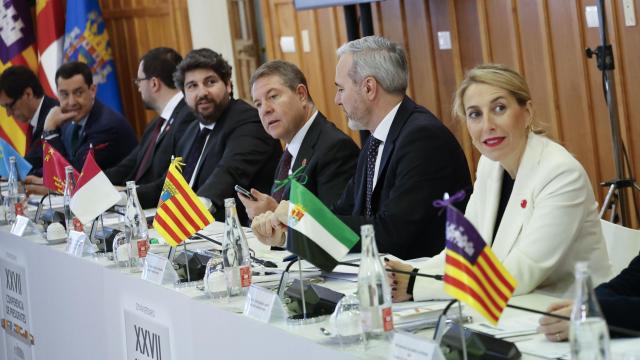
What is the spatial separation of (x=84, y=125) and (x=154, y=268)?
12.9 feet

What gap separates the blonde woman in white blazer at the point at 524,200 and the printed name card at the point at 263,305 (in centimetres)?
32

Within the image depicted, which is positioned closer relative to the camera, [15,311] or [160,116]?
[15,311]

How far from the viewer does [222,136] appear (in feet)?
16.9

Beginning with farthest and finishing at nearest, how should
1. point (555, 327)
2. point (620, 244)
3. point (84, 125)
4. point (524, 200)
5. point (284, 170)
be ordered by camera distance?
point (84, 125)
point (284, 170)
point (620, 244)
point (524, 200)
point (555, 327)

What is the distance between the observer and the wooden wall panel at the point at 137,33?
Result: 9.52m

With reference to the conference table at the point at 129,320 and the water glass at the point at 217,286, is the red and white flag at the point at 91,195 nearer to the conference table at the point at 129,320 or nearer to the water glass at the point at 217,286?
Answer: the conference table at the point at 129,320

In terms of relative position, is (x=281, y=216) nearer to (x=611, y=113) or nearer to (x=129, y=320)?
(x=129, y=320)

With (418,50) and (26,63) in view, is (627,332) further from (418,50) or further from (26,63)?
(26,63)

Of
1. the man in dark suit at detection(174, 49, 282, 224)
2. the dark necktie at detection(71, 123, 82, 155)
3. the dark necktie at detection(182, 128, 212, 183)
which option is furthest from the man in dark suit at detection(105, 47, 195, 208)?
the dark necktie at detection(71, 123, 82, 155)

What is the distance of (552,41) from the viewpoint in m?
5.96

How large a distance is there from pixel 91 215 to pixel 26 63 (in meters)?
6.68

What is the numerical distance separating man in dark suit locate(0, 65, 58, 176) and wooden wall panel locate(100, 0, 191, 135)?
189 cm

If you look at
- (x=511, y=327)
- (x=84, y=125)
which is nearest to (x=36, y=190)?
(x=84, y=125)

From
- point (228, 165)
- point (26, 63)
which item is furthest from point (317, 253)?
point (26, 63)
